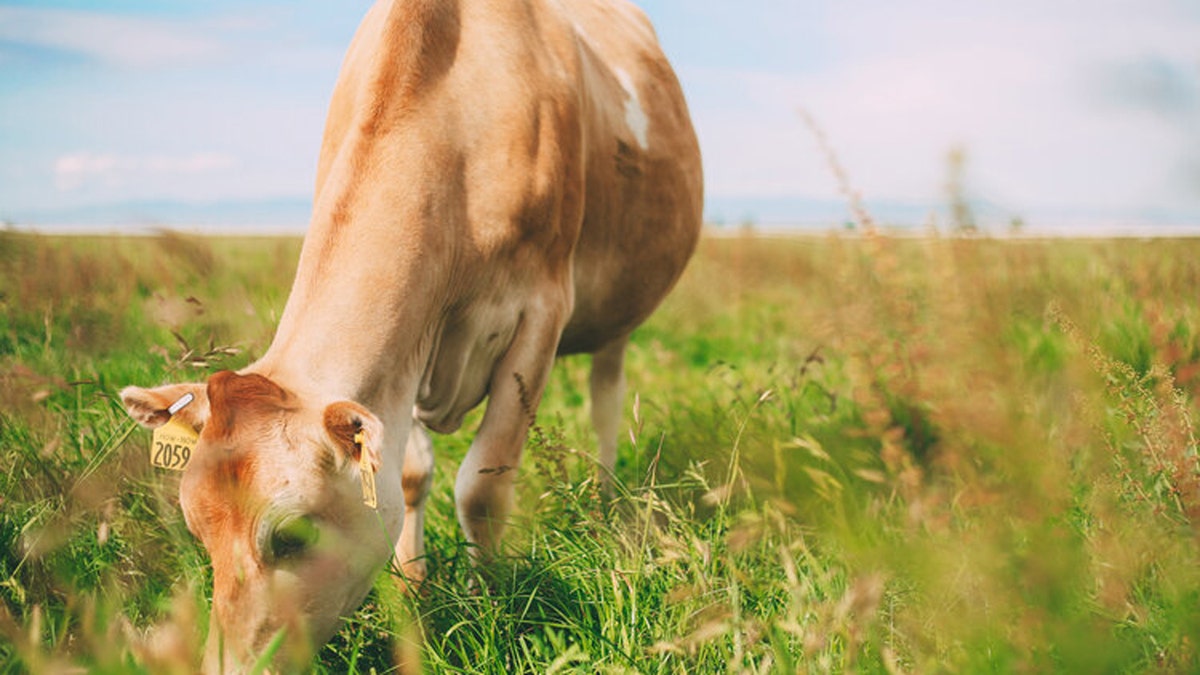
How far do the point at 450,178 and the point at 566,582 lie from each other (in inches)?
49.8

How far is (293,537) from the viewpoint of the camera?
7.86 ft

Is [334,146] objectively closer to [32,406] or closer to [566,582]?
[32,406]

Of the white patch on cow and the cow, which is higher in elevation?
the white patch on cow

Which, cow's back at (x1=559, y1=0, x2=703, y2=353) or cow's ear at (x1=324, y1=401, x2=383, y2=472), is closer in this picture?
cow's ear at (x1=324, y1=401, x2=383, y2=472)

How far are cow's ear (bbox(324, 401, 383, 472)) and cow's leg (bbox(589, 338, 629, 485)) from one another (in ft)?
7.53

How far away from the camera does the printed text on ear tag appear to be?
2549 millimetres

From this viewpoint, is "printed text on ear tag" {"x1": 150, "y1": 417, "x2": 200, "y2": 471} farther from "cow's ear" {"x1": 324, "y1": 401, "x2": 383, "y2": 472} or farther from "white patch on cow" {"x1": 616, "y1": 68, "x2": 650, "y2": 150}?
"white patch on cow" {"x1": 616, "y1": 68, "x2": 650, "y2": 150}

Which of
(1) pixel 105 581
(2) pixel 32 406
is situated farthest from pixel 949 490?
(2) pixel 32 406

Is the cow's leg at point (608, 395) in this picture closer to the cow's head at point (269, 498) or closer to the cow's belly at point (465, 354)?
the cow's belly at point (465, 354)

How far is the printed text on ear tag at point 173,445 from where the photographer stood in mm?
2549

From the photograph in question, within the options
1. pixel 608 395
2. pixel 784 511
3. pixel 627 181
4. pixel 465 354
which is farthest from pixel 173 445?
pixel 608 395

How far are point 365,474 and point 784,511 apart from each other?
52.2 inches

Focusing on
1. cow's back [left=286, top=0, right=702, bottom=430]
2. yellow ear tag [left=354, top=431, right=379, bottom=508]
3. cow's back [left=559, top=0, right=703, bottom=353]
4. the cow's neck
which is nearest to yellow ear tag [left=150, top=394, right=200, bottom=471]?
the cow's neck

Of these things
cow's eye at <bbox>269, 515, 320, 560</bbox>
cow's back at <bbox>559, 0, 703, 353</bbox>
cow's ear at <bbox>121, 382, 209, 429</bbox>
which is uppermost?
cow's back at <bbox>559, 0, 703, 353</bbox>
